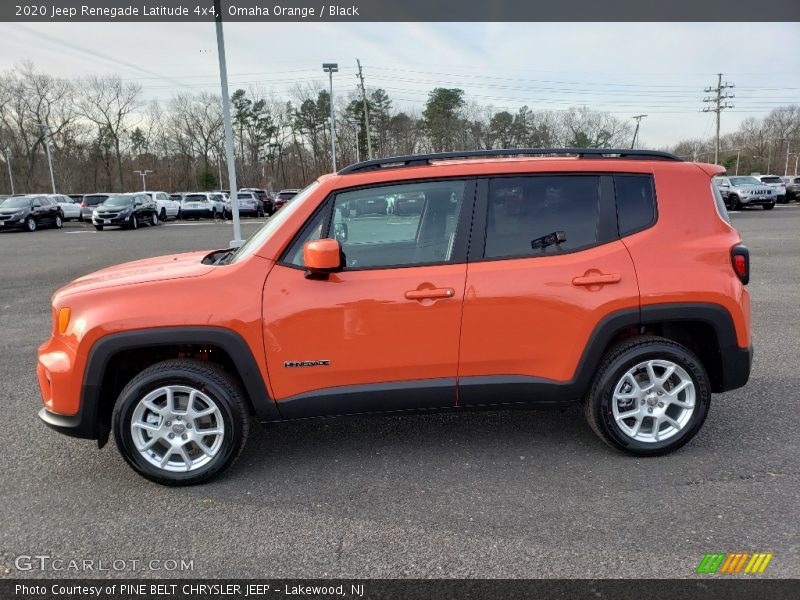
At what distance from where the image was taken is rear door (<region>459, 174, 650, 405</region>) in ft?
10.8

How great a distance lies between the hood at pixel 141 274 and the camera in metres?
3.33

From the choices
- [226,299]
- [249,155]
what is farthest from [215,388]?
[249,155]

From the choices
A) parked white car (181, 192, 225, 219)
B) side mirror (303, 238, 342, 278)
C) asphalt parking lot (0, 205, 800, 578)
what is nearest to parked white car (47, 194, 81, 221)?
parked white car (181, 192, 225, 219)

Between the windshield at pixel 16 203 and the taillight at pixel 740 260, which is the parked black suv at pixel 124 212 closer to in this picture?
the windshield at pixel 16 203

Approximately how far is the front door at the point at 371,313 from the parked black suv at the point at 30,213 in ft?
92.5

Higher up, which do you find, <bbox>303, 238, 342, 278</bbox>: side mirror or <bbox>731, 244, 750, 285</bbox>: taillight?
<bbox>303, 238, 342, 278</bbox>: side mirror

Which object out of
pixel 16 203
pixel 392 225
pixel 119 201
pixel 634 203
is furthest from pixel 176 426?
pixel 16 203

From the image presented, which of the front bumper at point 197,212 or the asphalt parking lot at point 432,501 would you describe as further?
the front bumper at point 197,212

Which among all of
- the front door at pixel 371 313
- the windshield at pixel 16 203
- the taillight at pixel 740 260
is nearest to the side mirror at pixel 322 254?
the front door at pixel 371 313

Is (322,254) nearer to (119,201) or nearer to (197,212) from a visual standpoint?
(119,201)

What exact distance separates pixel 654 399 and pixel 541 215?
1.33m

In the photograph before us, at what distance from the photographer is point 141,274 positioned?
3490mm

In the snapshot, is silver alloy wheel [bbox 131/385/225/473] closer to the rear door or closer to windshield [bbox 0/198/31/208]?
the rear door

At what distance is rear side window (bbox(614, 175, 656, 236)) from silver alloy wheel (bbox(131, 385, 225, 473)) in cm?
267
